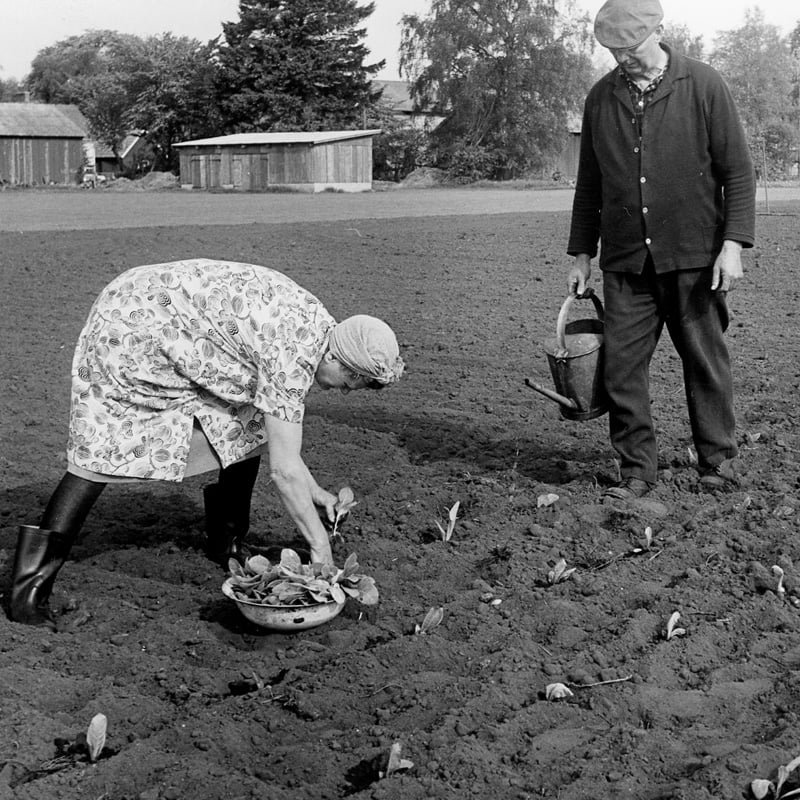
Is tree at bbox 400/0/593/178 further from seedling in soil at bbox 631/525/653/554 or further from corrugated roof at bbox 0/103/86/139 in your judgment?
seedling in soil at bbox 631/525/653/554

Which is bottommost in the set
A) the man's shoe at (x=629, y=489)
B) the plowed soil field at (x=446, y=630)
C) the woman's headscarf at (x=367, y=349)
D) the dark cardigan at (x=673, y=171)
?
the plowed soil field at (x=446, y=630)

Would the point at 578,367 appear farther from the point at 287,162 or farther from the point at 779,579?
the point at 287,162

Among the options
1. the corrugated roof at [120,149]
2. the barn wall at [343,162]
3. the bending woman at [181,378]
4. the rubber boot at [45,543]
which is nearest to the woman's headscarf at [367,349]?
the bending woman at [181,378]

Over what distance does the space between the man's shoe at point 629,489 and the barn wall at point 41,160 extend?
56.9 meters

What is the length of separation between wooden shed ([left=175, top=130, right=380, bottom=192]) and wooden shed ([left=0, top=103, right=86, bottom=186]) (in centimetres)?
1617

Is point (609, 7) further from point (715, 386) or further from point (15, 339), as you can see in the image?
point (15, 339)

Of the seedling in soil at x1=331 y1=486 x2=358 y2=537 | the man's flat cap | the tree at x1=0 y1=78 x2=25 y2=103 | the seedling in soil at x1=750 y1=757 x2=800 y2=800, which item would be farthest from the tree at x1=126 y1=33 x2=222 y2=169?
the seedling in soil at x1=750 y1=757 x2=800 y2=800

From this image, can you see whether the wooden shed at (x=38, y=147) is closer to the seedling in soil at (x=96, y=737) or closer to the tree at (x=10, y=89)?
the tree at (x=10, y=89)

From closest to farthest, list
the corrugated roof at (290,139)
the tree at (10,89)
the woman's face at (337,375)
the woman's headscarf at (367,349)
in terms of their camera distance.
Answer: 1. the woman's headscarf at (367,349)
2. the woman's face at (337,375)
3. the corrugated roof at (290,139)
4. the tree at (10,89)

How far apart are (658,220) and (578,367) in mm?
774

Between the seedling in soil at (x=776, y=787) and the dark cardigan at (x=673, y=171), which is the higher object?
the dark cardigan at (x=673, y=171)

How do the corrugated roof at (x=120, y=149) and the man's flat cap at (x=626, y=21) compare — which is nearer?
the man's flat cap at (x=626, y=21)

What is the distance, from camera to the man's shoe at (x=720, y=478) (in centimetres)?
557

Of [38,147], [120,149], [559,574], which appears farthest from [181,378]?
[120,149]
